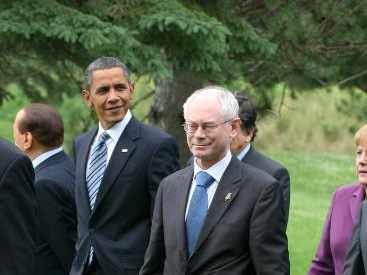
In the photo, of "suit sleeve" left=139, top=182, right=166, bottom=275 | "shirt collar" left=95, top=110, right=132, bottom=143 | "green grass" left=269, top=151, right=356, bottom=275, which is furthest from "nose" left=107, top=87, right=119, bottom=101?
"green grass" left=269, top=151, right=356, bottom=275

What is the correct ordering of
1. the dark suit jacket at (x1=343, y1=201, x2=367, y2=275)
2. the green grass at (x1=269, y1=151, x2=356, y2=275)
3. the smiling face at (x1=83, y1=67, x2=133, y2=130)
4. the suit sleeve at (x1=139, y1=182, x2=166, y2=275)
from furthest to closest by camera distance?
1. the green grass at (x1=269, y1=151, x2=356, y2=275)
2. the smiling face at (x1=83, y1=67, x2=133, y2=130)
3. the suit sleeve at (x1=139, y1=182, x2=166, y2=275)
4. the dark suit jacket at (x1=343, y1=201, x2=367, y2=275)

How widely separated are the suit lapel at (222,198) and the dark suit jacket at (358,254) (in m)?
0.70

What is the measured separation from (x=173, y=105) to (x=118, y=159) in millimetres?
5716

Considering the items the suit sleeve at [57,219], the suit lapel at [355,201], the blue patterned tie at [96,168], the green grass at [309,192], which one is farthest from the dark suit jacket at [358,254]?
the green grass at [309,192]

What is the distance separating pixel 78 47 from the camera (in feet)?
32.4

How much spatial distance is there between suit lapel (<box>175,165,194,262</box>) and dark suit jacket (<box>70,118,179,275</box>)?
94cm

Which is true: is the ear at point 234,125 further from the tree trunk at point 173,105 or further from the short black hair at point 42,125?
the tree trunk at point 173,105

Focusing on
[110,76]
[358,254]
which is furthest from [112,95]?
[358,254]

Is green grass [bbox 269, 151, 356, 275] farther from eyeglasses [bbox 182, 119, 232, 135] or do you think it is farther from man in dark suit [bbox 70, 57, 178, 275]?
eyeglasses [bbox 182, 119, 232, 135]

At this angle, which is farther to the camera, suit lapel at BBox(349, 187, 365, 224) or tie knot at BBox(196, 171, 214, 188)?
suit lapel at BBox(349, 187, 365, 224)

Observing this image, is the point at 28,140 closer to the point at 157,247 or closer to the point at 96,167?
the point at 96,167

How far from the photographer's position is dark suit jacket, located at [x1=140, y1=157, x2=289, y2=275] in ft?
20.1

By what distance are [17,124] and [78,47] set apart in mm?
1947

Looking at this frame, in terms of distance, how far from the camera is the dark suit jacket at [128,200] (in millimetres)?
7438
